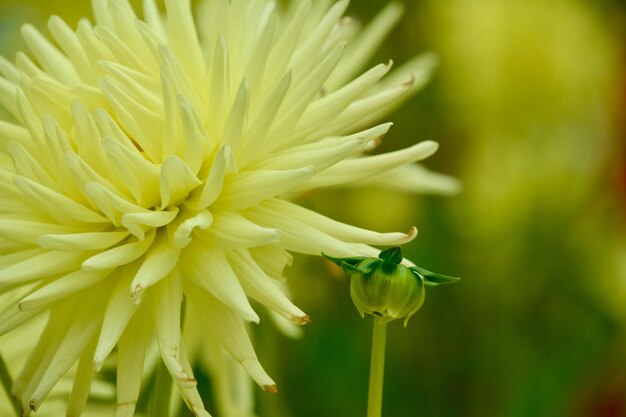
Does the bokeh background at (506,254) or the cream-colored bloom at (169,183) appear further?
the bokeh background at (506,254)

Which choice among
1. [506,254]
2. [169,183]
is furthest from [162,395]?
[506,254]

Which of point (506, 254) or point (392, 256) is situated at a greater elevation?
point (392, 256)

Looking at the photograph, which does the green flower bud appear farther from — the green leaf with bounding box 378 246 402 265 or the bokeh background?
the bokeh background

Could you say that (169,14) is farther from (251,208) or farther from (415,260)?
(415,260)

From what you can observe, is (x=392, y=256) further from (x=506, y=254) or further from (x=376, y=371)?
(x=506, y=254)

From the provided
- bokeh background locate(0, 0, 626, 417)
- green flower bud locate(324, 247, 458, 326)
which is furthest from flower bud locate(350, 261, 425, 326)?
bokeh background locate(0, 0, 626, 417)

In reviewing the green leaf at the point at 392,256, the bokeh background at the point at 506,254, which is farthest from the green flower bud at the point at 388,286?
the bokeh background at the point at 506,254

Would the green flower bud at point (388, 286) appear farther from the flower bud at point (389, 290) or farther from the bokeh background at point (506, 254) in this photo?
the bokeh background at point (506, 254)
